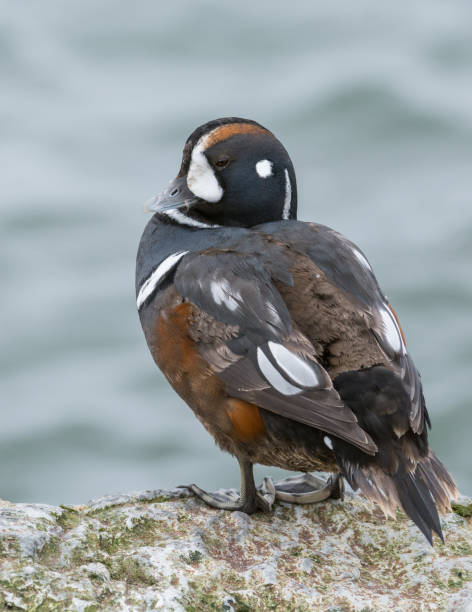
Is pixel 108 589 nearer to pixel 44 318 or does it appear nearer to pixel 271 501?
pixel 271 501

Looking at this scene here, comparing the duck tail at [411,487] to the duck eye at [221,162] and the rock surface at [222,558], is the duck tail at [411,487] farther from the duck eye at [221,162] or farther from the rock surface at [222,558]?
the duck eye at [221,162]

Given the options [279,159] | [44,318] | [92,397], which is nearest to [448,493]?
[279,159]

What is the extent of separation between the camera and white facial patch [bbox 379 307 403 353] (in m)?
3.67

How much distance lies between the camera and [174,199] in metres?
4.66

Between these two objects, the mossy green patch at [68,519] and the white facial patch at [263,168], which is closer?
the mossy green patch at [68,519]

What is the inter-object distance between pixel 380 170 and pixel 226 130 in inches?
229

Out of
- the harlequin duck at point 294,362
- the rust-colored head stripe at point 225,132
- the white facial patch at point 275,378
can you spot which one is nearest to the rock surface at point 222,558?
the harlequin duck at point 294,362

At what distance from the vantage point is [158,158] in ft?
32.7

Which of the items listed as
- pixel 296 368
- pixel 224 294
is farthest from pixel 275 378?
pixel 224 294

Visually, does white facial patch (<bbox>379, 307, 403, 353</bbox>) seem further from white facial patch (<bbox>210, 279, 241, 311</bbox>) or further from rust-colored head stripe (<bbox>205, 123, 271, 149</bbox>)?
rust-colored head stripe (<bbox>205, 123, 271, 149</bbox>)

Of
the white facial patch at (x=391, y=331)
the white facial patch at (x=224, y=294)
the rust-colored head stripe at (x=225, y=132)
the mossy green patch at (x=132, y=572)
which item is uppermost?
the rust-colored head stripe at (x=225, y=132)

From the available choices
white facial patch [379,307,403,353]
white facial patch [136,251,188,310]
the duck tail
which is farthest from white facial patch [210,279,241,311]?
the duck tail

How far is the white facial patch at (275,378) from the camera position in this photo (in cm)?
349

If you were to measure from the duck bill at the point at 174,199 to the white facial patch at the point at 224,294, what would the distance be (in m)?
0.86
